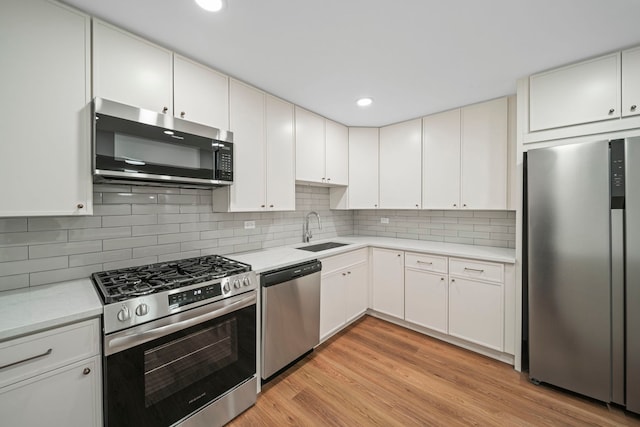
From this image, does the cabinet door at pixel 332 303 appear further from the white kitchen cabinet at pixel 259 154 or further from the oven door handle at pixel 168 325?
the oven door handle at pixel 168 325

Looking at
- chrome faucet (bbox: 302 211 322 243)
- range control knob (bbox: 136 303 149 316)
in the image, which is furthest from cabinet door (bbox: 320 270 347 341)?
range control knob (bbox: 136 303 149 316)

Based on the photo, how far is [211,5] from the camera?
135cm

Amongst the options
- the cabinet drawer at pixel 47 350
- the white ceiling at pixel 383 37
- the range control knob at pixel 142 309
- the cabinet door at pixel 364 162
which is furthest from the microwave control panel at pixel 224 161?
the cabinet door at pixel 364 162

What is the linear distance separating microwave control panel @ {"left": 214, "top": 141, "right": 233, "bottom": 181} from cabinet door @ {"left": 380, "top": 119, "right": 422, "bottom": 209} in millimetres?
2081

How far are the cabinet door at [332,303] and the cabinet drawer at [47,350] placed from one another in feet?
5.65

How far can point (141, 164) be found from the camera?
1555 millimetres

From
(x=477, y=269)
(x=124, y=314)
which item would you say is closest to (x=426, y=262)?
(x=477, y=269)

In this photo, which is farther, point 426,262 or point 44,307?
point 426,262

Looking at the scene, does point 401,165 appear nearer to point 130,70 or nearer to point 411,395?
point 411,395

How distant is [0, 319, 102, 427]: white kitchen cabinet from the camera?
0.99 meters

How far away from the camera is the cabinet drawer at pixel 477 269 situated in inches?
89.3

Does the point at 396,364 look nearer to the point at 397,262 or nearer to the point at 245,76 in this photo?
the point at 397,262

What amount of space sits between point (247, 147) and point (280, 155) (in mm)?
388

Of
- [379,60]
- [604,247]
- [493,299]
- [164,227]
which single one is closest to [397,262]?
[493,299]
